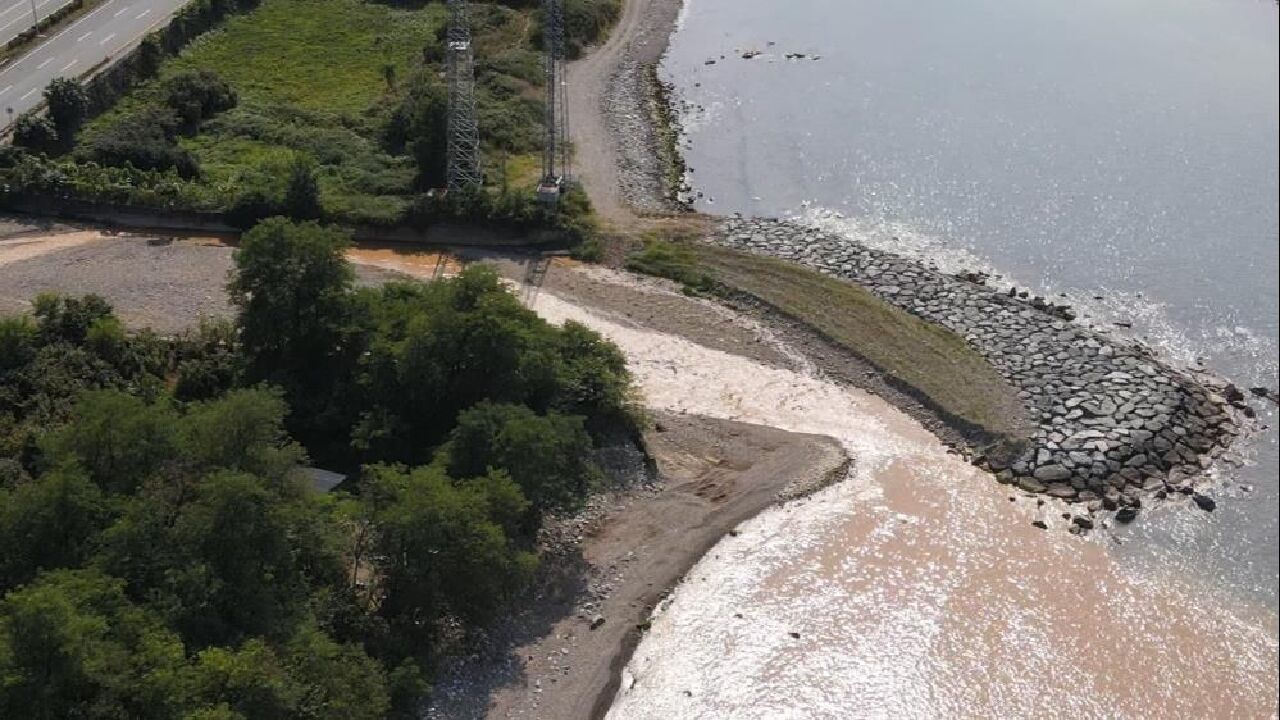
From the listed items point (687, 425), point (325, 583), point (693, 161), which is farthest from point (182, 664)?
point (693, 161)

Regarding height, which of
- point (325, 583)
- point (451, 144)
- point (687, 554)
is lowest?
point (687, 554)

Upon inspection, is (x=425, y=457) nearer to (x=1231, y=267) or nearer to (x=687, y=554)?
(x=687, y=554)

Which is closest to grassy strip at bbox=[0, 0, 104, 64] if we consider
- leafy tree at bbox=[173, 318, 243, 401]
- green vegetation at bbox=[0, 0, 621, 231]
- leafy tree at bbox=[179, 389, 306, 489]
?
green vegetation at bbox=[0, 0, 621, 231]

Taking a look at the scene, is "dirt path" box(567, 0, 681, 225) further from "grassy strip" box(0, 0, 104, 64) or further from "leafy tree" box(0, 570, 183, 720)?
"leafy tree" box(0, 570, 183, 720)

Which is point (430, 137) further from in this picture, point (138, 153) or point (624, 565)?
point (624, 565)

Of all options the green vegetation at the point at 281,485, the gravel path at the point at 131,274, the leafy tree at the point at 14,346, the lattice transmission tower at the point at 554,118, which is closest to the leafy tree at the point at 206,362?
the green vegetation at the point at 281,485

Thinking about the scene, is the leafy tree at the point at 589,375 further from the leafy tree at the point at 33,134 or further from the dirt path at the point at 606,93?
the leafy tree at the point at 33,134
